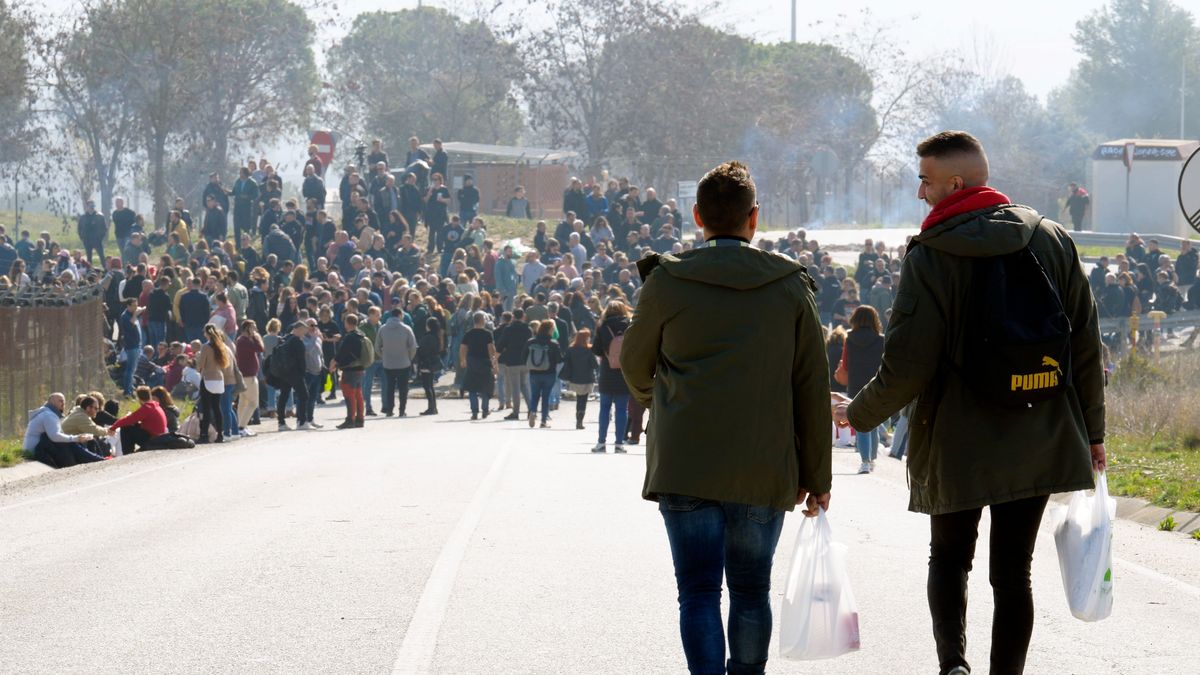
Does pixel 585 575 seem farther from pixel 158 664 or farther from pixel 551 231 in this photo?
pixel 551 231

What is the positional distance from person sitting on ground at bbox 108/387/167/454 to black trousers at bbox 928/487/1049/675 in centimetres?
1725

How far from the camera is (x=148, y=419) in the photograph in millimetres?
21812

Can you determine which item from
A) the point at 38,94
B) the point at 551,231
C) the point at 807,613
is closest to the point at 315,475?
the point at 807,613

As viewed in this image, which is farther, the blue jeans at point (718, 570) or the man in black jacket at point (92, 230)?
the man in black jacket at point (92, 230)

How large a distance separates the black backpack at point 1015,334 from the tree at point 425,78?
5951 cm

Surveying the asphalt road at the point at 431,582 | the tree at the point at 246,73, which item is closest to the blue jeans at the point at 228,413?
the asphalt road at the point at 431,582

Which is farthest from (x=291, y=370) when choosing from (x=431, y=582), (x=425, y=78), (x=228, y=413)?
(x=425, y=78)

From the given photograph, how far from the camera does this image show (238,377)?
23500mm

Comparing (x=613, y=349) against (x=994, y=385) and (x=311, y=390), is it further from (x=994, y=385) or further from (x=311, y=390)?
(x=994, y=385)

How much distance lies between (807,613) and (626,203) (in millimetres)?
31943

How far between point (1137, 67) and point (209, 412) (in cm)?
8750

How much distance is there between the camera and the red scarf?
18.0 feet

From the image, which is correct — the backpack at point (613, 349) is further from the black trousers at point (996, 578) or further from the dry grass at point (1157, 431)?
the black trousers at point (996, 578)

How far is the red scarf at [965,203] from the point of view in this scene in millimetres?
5496
